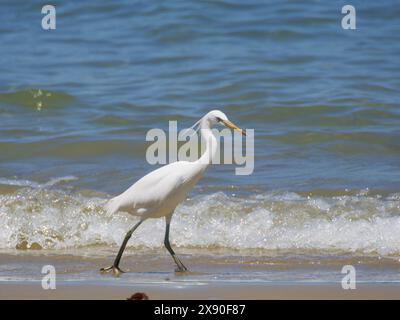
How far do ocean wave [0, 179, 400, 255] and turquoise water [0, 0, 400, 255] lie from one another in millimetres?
20

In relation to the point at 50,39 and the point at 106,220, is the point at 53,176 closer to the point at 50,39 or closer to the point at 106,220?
the point at 106,220

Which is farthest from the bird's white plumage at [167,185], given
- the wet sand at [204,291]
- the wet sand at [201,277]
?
the wet sand at [204,291]

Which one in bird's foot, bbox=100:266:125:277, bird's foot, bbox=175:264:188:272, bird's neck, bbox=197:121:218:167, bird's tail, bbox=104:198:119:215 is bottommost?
bird's foot, bbox=175:264:188:272

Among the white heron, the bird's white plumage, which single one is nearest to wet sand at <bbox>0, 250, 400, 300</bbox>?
the white heron

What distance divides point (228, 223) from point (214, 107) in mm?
→ 4465

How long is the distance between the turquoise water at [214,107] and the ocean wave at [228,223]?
0.8 inches

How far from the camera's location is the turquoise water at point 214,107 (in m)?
8.88

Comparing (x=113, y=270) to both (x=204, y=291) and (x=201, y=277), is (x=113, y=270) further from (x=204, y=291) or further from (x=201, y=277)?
(x=204, y=291)

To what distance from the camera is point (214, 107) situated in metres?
13.1

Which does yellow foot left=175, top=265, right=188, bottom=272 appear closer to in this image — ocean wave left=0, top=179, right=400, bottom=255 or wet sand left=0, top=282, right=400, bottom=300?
wet sand left=0, top=282, right=400, bottom=300

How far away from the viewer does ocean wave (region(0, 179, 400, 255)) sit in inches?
330

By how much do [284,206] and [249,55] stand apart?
6.52 m

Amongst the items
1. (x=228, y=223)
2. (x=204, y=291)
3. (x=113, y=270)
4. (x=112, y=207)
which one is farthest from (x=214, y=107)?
(x=204, y=291)
